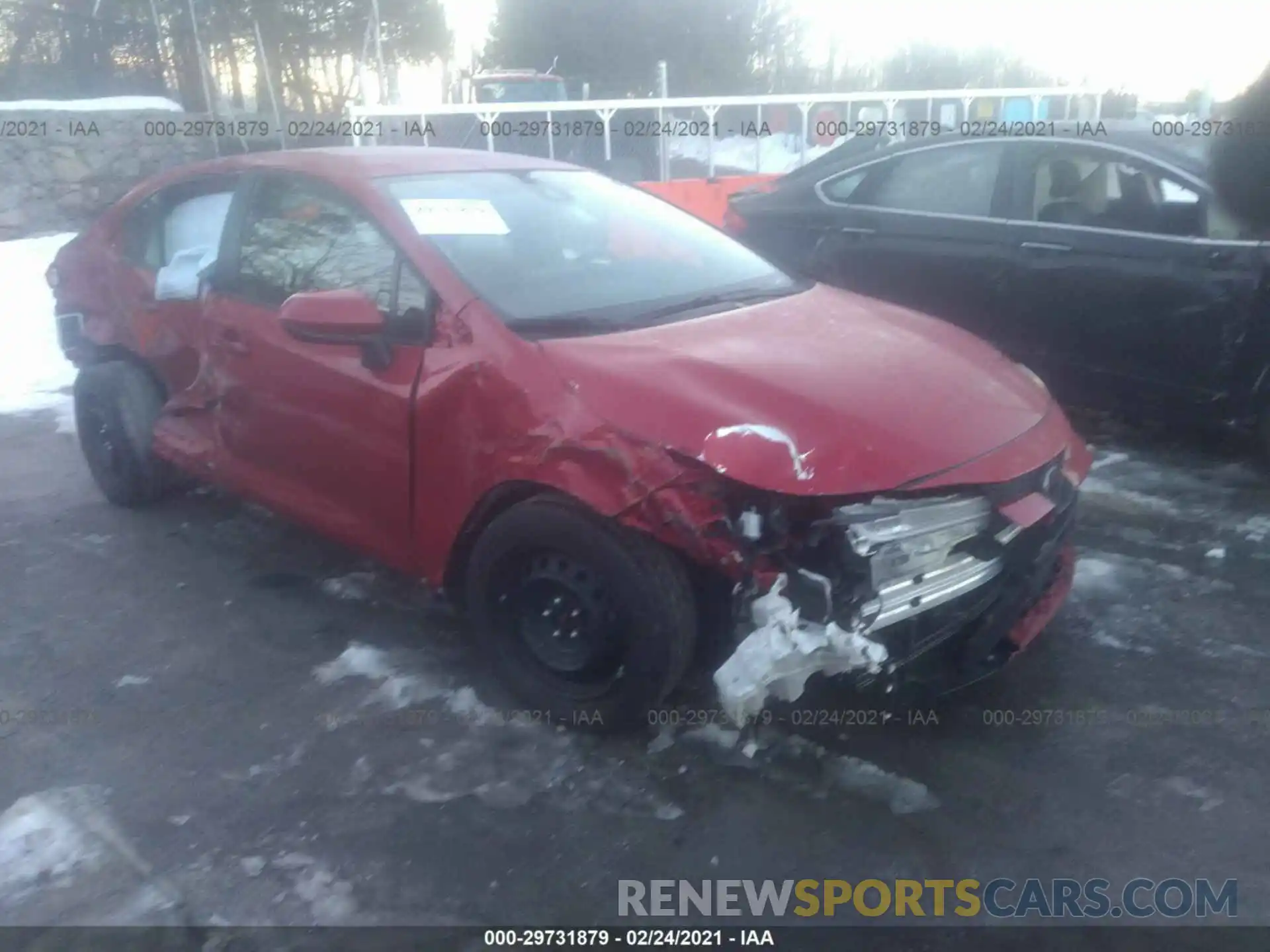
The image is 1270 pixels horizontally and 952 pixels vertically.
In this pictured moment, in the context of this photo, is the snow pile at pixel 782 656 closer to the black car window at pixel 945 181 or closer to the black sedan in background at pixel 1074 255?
the black sedan in background at pixel 1074 255

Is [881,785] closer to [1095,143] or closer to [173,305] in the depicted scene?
[173,305]

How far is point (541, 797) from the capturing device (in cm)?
296

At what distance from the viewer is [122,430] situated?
4.74 m

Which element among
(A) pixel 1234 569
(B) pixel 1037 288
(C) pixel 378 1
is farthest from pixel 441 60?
(A) pixel 1234 569

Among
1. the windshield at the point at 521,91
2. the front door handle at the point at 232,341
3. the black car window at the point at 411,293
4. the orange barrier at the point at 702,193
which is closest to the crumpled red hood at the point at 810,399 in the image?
the black car window at the point at 411,293

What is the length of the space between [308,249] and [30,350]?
502 centimetres

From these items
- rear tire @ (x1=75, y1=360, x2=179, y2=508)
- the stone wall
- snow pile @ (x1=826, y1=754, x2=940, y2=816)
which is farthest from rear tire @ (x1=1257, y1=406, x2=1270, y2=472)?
the stone wall

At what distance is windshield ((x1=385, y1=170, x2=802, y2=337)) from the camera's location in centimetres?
335

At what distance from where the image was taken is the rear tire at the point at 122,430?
4676 mm

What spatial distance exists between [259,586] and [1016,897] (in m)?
2.97

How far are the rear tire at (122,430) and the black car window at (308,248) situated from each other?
1004 mm

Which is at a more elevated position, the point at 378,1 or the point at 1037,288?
the point at 378,1

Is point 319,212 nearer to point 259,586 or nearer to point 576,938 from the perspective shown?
point 259,586

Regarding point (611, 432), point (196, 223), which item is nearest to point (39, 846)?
point (611, 432)
